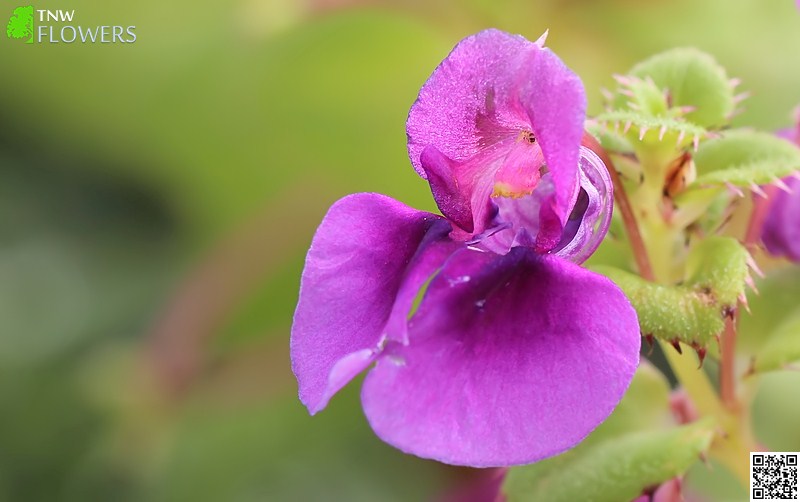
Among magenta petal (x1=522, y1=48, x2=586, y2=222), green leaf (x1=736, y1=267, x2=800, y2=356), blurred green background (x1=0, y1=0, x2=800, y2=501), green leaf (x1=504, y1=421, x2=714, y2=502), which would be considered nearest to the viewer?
magenta petal (x1=522, y1=48, x2=586, y2=222)

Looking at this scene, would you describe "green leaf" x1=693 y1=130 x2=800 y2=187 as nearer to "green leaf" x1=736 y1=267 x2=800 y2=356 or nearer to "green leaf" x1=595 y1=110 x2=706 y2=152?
"green leaf" x1=595 y1=110 x2=706 y2=152

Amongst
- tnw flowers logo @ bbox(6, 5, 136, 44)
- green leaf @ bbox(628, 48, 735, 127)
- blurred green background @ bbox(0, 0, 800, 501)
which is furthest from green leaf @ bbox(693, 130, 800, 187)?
tnw flowers logo @ bbox(6, 5, 136, 44)

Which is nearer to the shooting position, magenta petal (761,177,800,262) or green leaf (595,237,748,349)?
green leaf (595,237,748,349)

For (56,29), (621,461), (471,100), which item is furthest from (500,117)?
(56,29)

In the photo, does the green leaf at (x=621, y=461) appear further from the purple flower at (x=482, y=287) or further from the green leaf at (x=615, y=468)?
the purple flower at (x=482, y=287)

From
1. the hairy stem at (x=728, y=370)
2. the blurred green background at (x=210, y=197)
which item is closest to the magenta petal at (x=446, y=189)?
the hairy stem at (x=728, y=370)

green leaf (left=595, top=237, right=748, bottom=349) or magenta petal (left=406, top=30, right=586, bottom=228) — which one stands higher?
magenta petal (left=406, top=30, right=586, bottom=228)

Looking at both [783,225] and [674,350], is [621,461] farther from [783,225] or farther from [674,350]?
[783,225]
